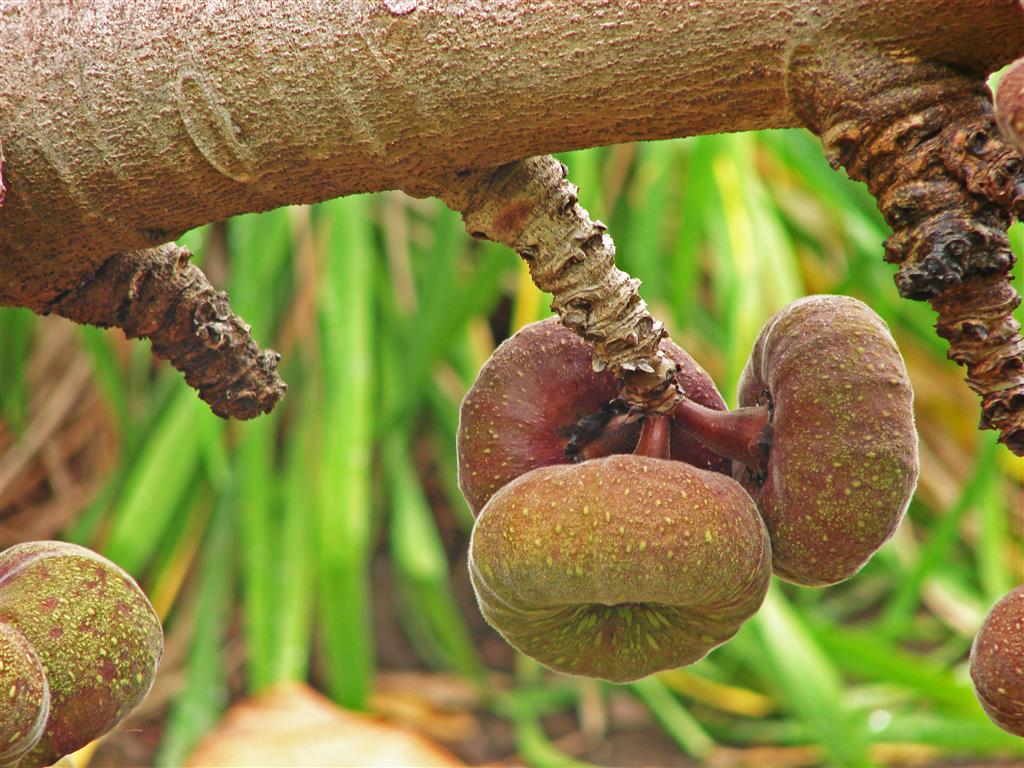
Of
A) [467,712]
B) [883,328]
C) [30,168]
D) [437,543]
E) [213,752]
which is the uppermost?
[30,168]

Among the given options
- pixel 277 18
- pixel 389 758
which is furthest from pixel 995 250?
pixel 389 758

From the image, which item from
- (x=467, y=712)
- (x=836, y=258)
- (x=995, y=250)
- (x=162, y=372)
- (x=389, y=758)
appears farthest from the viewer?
(x=836, y=258)

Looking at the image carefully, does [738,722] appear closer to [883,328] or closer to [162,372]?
[162,372]

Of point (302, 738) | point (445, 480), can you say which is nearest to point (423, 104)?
point (302, 738)

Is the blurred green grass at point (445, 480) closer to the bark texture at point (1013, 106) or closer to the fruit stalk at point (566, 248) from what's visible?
the fruit stalk at point (566, 248)

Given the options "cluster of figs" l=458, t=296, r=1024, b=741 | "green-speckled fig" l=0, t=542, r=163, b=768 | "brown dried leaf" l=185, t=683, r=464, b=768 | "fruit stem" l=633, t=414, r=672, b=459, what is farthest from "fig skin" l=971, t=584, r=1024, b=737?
"brown dried leaf" l=185, t=683, r=464, b=768

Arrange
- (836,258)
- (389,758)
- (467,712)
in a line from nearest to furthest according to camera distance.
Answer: (389,758) < (467,712) < (836,258)

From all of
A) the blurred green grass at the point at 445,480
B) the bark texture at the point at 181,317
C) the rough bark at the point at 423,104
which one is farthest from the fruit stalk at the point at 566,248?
the blurred green grass at the point at 445,480
